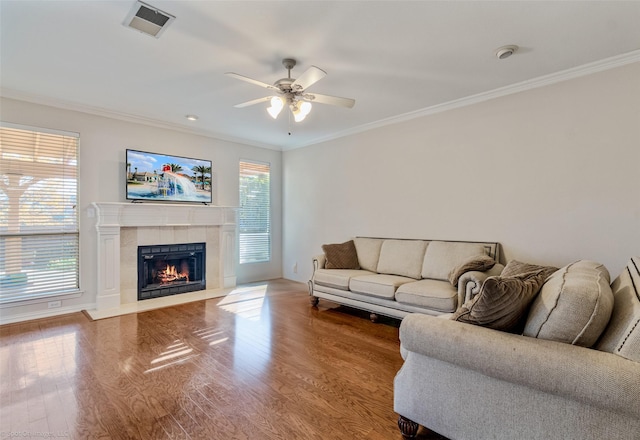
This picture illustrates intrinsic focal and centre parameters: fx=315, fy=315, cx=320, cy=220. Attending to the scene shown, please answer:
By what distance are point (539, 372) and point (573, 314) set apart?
11.9 inches

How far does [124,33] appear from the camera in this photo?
2.45m

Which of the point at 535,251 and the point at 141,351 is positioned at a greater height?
the point at 535,251

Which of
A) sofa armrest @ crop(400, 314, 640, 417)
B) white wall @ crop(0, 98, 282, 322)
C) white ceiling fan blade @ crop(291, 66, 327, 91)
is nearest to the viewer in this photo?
sofa armrest @ crop(400, 314, 640, 417)

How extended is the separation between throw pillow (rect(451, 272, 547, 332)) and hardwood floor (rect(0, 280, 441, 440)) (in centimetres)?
80

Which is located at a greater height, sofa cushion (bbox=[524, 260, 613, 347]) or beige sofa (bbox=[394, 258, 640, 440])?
sofa cushion (bbox=[524, 260, 613, 347])

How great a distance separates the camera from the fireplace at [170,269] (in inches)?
179

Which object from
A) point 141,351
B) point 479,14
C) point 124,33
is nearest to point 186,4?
point 124,33

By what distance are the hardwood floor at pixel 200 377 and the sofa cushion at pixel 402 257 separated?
2.28 feet

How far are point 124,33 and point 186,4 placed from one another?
27.8 inches

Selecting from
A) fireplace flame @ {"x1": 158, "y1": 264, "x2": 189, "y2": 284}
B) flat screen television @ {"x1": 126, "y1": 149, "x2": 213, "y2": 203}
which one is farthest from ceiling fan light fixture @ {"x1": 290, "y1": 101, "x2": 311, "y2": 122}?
fireplace flame @ {"x1": 158, "y1": 264, "x2": 189, "y2": 284}

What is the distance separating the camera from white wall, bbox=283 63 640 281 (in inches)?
112

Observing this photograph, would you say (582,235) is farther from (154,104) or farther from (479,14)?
(154,104)

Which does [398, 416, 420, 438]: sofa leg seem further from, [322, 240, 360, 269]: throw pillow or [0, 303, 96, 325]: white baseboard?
[0, 303, 96, 325]: white baseboard

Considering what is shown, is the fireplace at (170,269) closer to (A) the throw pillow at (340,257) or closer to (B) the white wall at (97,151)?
(B) the white wall at (97,151)
